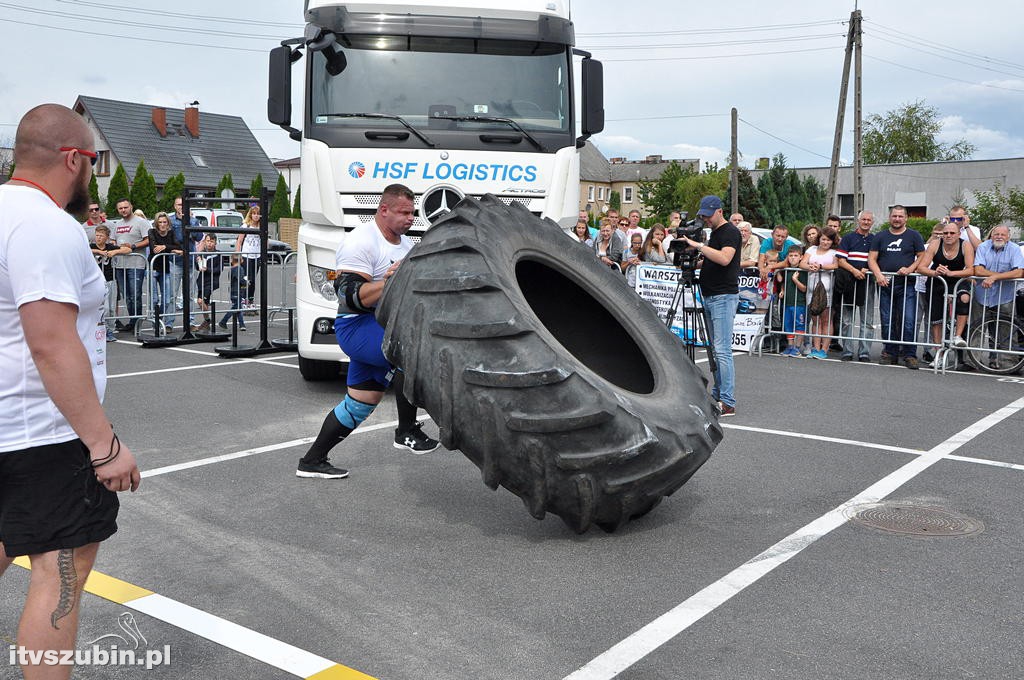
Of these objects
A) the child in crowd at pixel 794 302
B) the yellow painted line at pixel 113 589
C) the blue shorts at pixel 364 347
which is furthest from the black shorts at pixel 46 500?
the child in crowd at pixel 794 302

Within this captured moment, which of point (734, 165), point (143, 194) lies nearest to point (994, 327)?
point (734, 165)

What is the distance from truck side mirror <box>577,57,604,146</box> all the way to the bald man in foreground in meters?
6.25

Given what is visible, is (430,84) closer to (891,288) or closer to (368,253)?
(368,253)

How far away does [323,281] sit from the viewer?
8.07 m

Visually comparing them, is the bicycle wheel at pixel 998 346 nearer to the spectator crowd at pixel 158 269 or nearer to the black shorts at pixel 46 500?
the spectator crowd at pixel 158 269

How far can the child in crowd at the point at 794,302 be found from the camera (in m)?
12.4

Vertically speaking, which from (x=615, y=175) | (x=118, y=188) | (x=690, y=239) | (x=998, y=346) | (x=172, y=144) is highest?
(x=615, y=175)

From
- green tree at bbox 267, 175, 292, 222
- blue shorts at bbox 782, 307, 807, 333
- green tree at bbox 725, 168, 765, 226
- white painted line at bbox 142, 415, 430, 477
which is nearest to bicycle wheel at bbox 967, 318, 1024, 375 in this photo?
blue shorts at bbox 782, 307, 807, 333

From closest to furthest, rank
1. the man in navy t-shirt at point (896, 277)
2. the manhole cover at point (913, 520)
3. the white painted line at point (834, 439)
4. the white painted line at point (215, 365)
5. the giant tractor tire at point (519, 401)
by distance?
the giant tractor tire at point (519, 401)
the manhole cover at point (913, 520)
the white painted line at point (834, 439)
the white painted line at point (215, 365)
the man in navy t-shirt at point (896, 277)

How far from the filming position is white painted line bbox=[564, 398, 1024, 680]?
A: 130 inches

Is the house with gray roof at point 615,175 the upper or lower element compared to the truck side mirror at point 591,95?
upper

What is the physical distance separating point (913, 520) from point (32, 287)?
14.5 feet

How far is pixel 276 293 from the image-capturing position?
14.6 meters

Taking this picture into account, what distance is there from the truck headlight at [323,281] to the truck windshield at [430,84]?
1254 millimetres
